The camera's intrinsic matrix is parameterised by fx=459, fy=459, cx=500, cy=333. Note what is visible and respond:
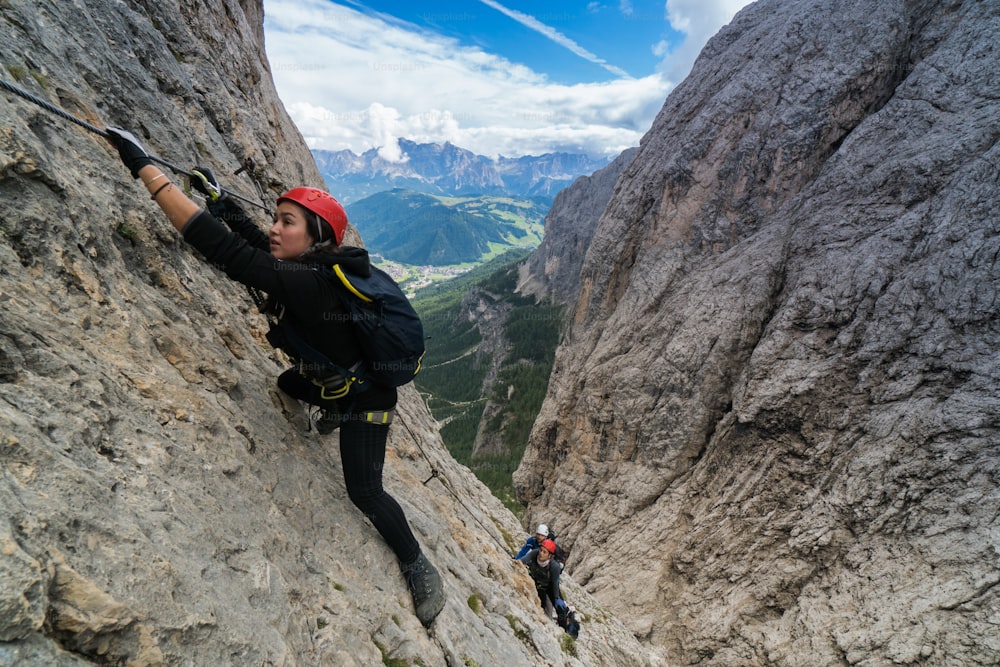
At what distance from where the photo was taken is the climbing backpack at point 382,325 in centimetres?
386

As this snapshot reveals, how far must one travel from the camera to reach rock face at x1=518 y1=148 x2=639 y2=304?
129750 millimetres

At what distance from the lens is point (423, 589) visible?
5.27 m

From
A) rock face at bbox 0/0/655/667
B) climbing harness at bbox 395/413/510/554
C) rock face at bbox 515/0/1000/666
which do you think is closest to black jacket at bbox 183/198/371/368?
rock face at bbox 0/0/655/667

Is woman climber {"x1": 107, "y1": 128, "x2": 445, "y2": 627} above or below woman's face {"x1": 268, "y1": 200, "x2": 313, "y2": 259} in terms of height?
below

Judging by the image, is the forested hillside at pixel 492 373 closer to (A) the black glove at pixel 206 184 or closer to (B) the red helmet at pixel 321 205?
(A) the black glove at pixel 206 184

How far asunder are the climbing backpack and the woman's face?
0.46m

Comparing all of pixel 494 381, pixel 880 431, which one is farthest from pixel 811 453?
pixel 494 381

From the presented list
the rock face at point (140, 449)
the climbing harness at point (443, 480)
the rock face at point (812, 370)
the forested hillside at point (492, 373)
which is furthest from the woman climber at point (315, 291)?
the forested hillside at point (492, 373)

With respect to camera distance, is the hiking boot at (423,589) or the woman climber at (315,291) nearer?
the woman climber at (315,291)

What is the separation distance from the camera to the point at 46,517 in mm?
2281

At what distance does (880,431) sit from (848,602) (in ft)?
18.3

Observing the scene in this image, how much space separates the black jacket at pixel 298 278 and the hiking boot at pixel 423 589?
267 cm

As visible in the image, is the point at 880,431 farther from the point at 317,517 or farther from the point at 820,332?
the point at 317,517

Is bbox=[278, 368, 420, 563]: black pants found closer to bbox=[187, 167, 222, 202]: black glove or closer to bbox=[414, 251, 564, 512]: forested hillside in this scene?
bbox=[187, 167, 222, 202]: black glove
